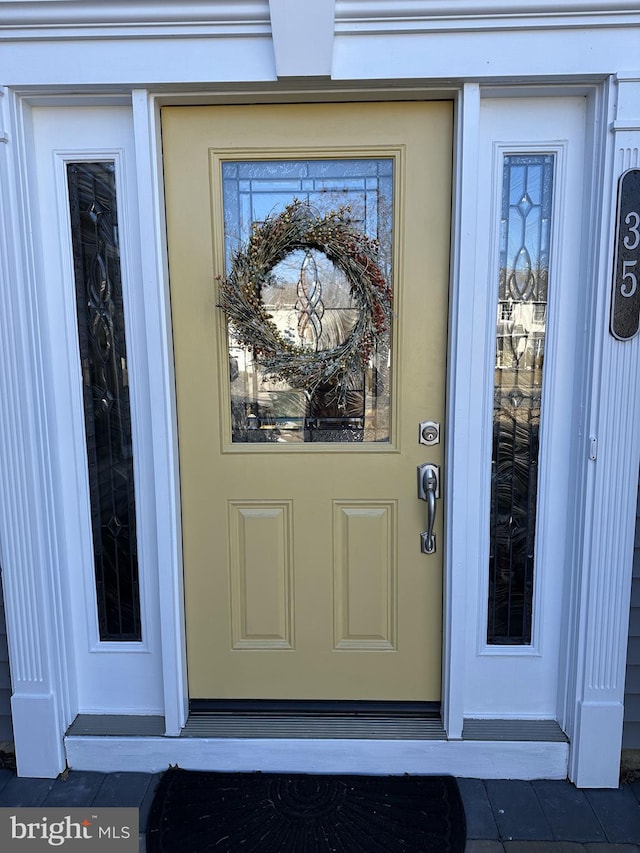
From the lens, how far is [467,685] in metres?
1.95

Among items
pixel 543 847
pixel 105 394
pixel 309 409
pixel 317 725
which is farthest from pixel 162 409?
pixel 543 847

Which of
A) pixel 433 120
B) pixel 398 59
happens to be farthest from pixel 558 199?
pixel 398 59

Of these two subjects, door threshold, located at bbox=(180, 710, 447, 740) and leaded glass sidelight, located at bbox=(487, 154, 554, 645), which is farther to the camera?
door threshold, located at bbox=(180, 710, 447, 740)

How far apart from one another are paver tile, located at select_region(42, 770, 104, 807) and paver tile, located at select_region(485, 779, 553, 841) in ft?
4.54

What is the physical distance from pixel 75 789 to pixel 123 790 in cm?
17

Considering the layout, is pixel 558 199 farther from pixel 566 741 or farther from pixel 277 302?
pixel 566 741

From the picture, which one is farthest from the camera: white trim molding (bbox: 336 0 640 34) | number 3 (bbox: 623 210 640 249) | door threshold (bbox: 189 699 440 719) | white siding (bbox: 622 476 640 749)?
door threshold (bbox: 189 699 440 719)

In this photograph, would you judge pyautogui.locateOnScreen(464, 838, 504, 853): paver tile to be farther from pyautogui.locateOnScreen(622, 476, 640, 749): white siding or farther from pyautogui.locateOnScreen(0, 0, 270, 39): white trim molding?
pyautogui.locateOnScreen(0, 0, 270, 39): white trim molding

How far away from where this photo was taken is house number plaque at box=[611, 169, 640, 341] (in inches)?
63.7

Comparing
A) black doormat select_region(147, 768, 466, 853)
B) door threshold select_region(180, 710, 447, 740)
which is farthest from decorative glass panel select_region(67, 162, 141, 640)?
black doormat select_region(147, 768, 466, 853)

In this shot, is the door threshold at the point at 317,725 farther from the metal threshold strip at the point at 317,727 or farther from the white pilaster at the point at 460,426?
the white pilaster at the point at 460,426

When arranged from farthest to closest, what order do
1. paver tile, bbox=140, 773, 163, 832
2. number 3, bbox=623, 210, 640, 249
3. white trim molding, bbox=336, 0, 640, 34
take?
paver tile, bbox=140, 773, 163, 832 → number 3, bbox=623, 210, 640, 249 → white trim molding, bbox=336, 0, 640, 34

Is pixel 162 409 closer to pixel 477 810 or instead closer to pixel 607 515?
pixel 607 515

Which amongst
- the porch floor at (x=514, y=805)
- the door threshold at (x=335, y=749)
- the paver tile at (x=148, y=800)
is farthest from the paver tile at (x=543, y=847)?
the paver tile at (x=148, y=800)
